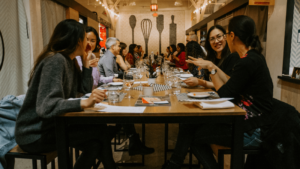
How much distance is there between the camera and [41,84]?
1.24 m

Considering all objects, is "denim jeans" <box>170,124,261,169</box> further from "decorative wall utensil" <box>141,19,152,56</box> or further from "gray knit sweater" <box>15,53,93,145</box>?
"decorative wall utensil" <box>141,19,152,56</box>

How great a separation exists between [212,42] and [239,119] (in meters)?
1.72

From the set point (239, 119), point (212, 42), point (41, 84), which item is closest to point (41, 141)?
point (41, 84)

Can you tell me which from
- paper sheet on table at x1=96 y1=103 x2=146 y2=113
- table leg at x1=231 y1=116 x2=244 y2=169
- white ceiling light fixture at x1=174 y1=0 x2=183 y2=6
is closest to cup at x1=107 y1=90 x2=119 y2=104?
paper sheet on table at x1=96 y1=103 x2=146 y2=113

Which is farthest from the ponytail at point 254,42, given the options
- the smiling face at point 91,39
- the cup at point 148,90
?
the smiling face at point 91,39

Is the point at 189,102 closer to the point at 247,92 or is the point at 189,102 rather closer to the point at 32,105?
the point at 247,92

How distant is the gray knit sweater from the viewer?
1.22 metres

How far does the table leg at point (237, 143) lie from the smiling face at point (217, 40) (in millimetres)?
1691

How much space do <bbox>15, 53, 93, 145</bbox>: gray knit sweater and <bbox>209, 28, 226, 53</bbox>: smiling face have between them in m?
1.95

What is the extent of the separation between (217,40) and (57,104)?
7.11 feet

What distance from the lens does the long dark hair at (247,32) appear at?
1.67 metres

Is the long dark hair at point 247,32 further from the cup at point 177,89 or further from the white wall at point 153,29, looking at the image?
the white wall at point 153,29

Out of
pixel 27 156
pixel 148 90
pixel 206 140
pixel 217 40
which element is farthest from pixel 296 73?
pixel 27 156

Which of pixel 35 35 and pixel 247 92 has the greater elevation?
pixel 35 35
